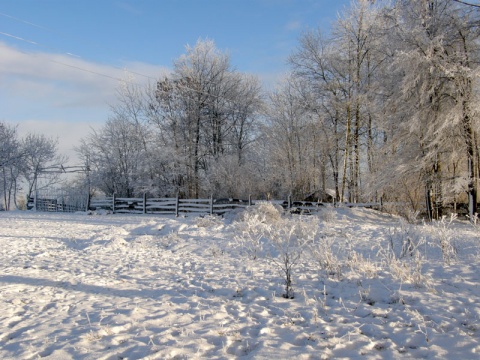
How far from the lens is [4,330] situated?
13.1 ft

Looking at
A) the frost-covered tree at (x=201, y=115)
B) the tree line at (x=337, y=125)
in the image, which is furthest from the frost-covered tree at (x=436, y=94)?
the frost-covered tree at (x=201, y=115)

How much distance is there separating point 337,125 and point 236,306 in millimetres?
21465

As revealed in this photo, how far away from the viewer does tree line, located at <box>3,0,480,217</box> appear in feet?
45.8

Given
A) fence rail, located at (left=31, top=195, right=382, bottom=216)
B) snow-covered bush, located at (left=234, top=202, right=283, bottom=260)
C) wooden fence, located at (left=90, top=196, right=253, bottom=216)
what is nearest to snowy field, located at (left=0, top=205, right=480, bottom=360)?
snow-covered bush, located at (left=234, top=202, right=283, bottom=260)

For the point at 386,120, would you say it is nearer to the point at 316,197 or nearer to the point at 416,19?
the point at 416,19

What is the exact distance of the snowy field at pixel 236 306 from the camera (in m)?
3.45

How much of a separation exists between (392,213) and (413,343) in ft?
46.8

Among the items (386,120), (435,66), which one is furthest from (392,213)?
(435,66)

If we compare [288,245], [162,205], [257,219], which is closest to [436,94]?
[257,219]

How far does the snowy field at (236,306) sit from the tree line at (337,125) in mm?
7516

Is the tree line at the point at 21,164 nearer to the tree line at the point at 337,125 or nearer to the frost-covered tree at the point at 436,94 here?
the tree line at the point at 337,125

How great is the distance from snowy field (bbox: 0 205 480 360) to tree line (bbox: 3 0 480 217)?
7.52 meters

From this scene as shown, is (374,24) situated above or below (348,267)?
above

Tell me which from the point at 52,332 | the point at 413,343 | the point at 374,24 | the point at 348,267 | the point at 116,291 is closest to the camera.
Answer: the point at 413,343
